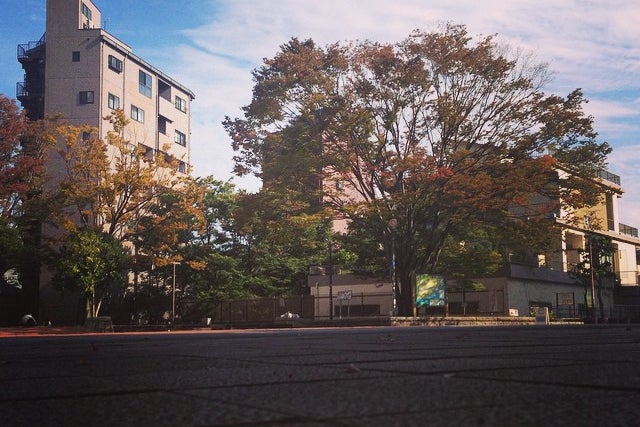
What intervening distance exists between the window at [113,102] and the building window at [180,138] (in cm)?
928

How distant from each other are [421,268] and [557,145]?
814 cm

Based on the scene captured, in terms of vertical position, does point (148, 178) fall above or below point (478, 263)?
above

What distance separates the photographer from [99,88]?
49469 millimetres

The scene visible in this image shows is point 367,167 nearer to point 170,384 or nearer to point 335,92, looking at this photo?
point 335,92

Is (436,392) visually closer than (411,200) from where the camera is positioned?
Yes

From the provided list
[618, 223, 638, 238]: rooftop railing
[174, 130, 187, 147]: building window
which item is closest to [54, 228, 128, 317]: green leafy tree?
[174, 130, 187, 147]: building window

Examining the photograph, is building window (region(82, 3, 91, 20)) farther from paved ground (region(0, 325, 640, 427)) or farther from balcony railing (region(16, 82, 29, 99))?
paved ground (region(0, 325, 640, 427))

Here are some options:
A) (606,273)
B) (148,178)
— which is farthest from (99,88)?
(606,273)

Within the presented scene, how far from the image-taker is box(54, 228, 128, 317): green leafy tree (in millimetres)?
35219

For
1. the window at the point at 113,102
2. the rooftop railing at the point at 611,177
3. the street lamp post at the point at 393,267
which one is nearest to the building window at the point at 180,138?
the window at the point at 113,102

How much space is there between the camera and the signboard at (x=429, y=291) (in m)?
29.1

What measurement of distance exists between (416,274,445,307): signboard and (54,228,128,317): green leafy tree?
16.7 meters

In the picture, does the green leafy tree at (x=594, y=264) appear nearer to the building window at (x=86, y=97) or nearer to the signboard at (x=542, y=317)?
the signboard at (x=542, y=317)

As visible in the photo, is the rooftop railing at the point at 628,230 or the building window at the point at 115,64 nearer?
the building window at the point at 115,64
